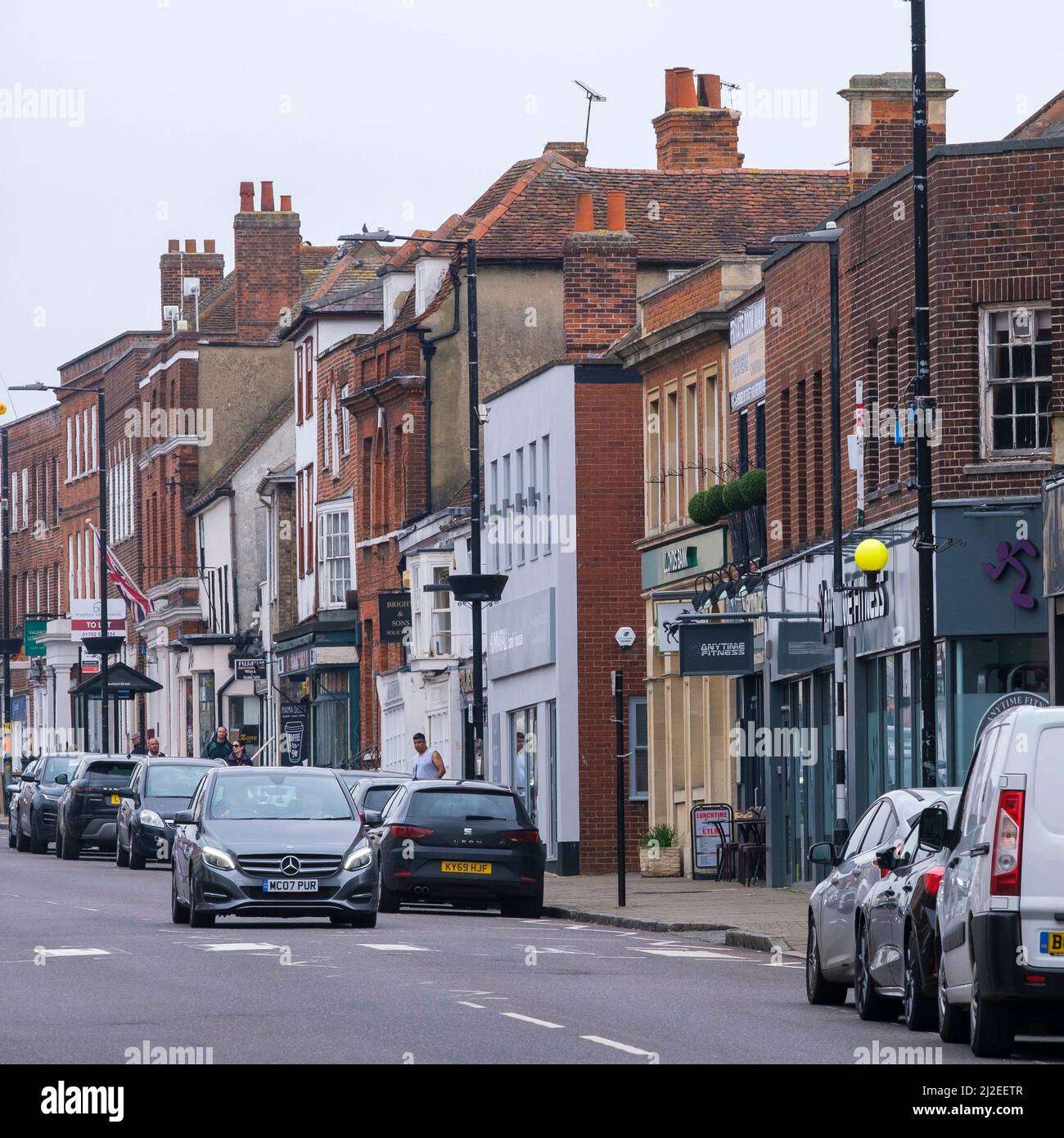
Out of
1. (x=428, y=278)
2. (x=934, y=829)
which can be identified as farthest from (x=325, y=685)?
(x=934, y=829)

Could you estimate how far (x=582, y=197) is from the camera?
49.2m

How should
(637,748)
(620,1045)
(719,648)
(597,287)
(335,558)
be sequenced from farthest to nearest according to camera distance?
1. (335,558)
2. (597,287)
3. (637,748)
4. (719,648)
5. (620,1045)

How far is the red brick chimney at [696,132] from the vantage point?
58219mm

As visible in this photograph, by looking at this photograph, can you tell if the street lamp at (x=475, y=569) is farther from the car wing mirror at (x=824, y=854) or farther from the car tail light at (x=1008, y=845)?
the car tail light at (x=1008, y=845)

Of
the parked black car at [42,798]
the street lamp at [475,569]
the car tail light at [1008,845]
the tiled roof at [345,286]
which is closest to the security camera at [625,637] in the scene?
the street lamp at [475,569]

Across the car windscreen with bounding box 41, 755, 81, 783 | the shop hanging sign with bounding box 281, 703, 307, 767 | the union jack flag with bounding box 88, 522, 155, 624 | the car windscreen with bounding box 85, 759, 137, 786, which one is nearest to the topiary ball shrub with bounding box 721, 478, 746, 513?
the car windscreen with bounding box 85, 759, 137, 786

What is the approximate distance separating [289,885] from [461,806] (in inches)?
217

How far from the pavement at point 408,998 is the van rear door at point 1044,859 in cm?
77

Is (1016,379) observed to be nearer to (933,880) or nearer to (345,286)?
(933,880)

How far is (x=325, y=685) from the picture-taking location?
221 ft

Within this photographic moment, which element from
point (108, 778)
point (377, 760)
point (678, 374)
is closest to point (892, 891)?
point (678, 374)

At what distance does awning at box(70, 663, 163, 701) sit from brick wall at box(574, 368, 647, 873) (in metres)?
Result: 24.3

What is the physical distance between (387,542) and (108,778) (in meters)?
15.2
